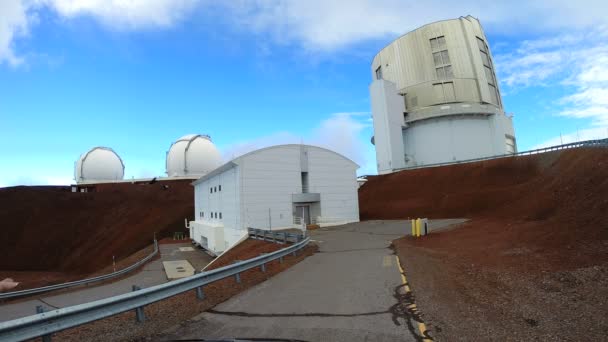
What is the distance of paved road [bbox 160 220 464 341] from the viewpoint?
216 inches

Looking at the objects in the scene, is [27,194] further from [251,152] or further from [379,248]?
[379,248]

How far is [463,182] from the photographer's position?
137ft

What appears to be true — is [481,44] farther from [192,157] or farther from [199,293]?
[199,293]

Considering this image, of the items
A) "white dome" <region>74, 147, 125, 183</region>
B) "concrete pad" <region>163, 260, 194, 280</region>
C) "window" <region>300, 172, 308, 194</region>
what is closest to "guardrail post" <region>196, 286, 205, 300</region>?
"concrete pad" <region>163, 260, 194, 280</region>

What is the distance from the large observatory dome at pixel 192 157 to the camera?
2731 inches

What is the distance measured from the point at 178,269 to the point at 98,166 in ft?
190

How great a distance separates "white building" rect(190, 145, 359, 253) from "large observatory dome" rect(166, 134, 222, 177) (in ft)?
107

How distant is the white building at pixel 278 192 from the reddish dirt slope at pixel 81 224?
49.6 ft

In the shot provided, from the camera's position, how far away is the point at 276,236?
2019cm

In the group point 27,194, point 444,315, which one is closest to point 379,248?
point 444,315

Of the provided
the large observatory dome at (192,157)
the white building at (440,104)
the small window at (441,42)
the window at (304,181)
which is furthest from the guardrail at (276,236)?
the large observatory dome at (192,157)

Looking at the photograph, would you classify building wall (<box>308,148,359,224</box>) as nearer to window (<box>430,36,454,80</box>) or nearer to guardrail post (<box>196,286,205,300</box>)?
window (<box>430,36,454,80</box>)

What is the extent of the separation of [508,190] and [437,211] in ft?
21.9

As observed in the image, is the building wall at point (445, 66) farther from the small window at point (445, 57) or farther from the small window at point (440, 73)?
the small window at point (445, 57)
